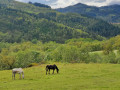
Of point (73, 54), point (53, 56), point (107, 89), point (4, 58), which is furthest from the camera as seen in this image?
point (53, 56)

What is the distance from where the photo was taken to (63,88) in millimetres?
23391

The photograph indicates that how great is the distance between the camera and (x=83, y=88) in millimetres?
23172

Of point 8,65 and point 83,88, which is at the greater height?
point 83,88

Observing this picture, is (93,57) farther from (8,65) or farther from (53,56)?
(8,65)

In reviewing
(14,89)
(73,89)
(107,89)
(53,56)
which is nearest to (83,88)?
(73,89)

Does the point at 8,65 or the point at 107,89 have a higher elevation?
the point at 107,89

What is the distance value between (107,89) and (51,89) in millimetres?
8124

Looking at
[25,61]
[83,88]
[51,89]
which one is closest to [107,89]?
[83,88]

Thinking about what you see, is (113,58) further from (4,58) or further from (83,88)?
(83,88)

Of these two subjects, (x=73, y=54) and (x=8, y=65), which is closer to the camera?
(x=8, y=65)

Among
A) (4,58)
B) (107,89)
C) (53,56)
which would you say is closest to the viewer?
(107,89)

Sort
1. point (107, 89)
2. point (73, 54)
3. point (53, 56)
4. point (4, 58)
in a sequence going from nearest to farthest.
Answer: point (107, 89)
point (4, 58)
point (73, 54)
point (53, 56)

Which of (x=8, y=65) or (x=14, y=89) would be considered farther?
(x=8, y=65)

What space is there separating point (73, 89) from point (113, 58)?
85649mm
